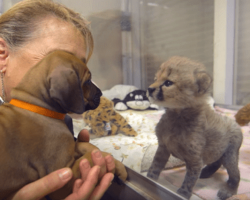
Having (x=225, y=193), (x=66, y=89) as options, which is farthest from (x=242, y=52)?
(x=66, y=89)

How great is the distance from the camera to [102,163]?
755 mm

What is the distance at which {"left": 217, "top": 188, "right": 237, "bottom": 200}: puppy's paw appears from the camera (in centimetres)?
52

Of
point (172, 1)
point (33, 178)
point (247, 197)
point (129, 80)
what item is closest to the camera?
point (247, 197)

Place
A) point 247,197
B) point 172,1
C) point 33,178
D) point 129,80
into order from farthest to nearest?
point 129,80 < point 172,1 < point 33,178 < point 247,197

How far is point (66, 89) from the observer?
2.17 feet

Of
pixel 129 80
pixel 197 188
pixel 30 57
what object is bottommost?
pixel 197 188

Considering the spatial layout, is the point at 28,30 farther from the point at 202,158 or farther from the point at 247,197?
the point at 247,197

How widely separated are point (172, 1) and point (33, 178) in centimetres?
80

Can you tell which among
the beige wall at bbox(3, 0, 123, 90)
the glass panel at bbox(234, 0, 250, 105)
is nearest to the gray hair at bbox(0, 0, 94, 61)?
the beige wall at bbox(3, 0, 123, 90)

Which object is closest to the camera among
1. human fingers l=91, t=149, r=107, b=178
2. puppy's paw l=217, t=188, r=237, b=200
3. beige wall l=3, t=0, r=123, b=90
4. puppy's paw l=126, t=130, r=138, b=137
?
puppy's paw l=217, t=188, r=237, b=200

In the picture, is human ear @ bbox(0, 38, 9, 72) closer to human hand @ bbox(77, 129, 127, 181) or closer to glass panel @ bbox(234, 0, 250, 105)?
human hand @ bbox(77, 129, 127, 181)

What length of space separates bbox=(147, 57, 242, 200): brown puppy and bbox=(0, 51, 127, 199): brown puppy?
28cm

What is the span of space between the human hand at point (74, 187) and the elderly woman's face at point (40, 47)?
404mm

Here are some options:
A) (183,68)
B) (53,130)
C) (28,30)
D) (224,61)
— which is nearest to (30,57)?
(28,30)
